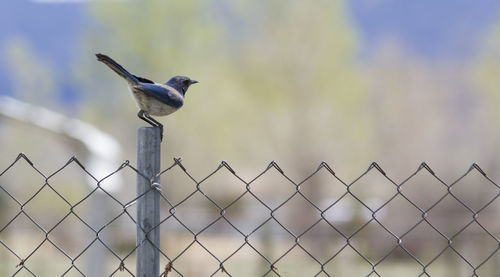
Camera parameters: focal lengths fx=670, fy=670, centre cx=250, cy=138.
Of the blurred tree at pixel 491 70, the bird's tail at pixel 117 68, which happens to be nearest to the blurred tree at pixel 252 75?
the blurred tree at pixel 491 70

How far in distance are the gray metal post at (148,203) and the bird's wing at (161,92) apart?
0.39 meters

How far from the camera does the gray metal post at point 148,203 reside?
206 centimetres

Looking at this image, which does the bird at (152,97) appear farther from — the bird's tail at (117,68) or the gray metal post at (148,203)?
the gray metal post at (148,203)

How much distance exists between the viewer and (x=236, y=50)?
2280 cm

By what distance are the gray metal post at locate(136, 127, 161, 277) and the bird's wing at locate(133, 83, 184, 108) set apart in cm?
39

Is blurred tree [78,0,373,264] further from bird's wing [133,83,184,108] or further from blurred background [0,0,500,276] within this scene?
bird's wing [133,83,184,108]

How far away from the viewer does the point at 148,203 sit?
2080 millimetres

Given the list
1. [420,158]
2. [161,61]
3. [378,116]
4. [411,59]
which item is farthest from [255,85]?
[411,59]

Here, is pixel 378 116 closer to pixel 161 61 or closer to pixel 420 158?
pixel 420 158

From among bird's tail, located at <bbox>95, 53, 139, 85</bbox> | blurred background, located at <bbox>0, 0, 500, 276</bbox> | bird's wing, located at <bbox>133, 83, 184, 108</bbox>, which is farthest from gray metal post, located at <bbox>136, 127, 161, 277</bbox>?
blurred background, located at <bbox>0, 0, 500, 276</bbox>

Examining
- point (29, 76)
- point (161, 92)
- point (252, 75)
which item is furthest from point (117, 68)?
point (29, 76)

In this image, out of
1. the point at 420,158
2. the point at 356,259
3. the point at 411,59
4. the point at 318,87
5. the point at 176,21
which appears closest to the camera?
the point at 356,259

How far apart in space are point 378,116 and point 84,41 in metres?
11.3

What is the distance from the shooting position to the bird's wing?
2.44m
